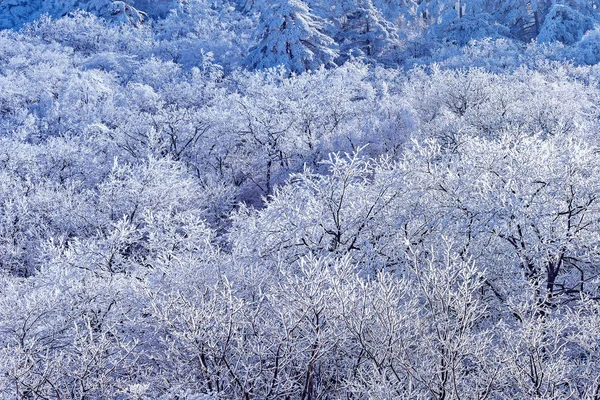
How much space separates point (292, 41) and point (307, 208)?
33.4m

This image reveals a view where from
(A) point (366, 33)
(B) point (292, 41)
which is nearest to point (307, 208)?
(B) point (292, 41)

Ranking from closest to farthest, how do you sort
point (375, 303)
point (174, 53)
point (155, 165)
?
1. point (375, 303)
2. point (155, 165)
3. point (174, 53)

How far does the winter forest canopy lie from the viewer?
8797 millimetres

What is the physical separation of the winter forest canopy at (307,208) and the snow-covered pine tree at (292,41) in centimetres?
23

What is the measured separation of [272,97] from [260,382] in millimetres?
25052

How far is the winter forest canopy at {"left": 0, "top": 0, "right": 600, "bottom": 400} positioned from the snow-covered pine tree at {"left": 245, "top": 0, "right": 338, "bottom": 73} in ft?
0.75

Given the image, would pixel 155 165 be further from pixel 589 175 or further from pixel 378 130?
pixel 589 175

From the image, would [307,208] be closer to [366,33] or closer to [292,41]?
[292,41]

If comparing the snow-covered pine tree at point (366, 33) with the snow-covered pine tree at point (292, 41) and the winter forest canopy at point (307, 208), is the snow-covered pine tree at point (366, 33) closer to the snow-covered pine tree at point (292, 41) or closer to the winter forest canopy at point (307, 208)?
the winter forest canopy at point (307, 208)

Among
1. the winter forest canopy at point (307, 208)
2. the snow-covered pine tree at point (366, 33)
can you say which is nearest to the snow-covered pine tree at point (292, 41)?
the winter forest canopy at point (307, 208)

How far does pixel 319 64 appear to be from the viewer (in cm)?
4469

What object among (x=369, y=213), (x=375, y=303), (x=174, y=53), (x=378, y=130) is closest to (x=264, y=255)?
(x=369, y=213)

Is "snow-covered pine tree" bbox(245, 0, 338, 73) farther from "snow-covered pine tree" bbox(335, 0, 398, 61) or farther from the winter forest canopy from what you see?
"snow-covered pine tree" bbox(335, 0, 398, 61)

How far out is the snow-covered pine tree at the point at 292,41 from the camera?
4397 centimetres
